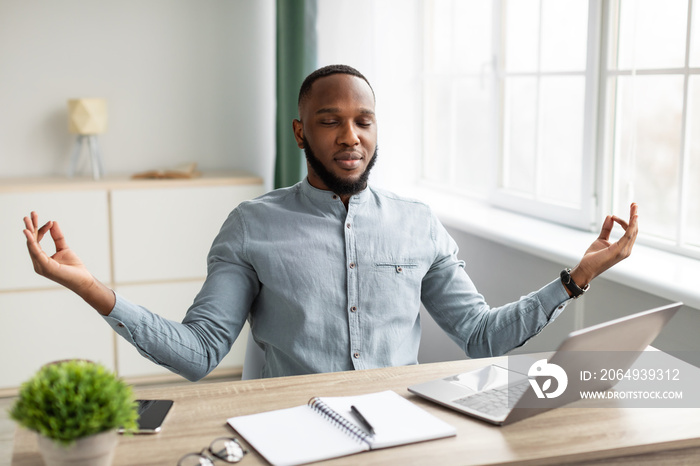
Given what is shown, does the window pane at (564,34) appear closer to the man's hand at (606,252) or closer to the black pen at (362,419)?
the man's hand at (606,252)

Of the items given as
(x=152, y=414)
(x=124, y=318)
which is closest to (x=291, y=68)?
(x=124, y=318)

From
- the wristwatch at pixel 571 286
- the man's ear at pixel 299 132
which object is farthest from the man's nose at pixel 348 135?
A: the wristwatch at pixel 571 286

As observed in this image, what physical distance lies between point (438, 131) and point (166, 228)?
1.38m

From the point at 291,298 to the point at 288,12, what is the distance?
2132 millimetres

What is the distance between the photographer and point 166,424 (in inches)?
50.3

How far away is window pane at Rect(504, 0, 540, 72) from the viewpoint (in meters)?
2.79

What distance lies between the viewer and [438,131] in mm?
3674

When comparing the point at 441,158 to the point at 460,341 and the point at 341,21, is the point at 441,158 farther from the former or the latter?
the point at 460,341

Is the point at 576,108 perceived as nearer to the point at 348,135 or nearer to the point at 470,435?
the point at 348,135

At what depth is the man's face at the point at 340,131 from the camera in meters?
1.80

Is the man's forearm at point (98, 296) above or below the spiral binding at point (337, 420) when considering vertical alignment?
above

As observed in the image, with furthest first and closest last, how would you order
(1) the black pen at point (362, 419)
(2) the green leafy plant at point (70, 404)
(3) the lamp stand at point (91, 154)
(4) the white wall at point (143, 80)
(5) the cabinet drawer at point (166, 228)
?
(4) the white wall at point (143, 80) < (3) the lamp stand at point (91, 154) < (5) the cabinet drawer at point (166, 228) < (1) the black pen at point (362, 419) < (2) the green leafy plant at point (70, 404)

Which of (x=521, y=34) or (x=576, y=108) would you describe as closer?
(x=576, y=108)

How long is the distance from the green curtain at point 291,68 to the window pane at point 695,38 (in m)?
1.72
